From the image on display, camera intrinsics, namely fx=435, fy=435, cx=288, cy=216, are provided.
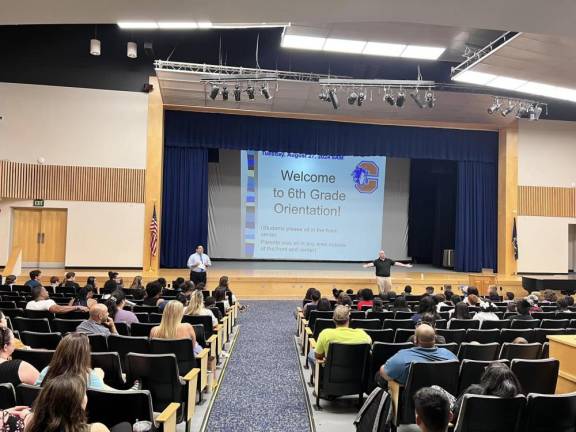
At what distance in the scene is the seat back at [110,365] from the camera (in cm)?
332

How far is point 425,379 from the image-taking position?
3.42 m

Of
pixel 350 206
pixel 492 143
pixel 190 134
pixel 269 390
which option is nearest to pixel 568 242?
pixel 492 143

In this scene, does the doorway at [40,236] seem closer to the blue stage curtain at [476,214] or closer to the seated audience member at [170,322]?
the seated audience member at [170,322]

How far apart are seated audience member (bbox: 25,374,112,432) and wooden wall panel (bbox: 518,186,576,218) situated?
16456mm

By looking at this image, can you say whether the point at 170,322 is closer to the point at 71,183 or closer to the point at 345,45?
the point at 345,45

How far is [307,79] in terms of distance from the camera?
13.1 metres

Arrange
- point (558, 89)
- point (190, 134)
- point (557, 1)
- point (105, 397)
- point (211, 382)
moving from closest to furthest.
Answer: point (105, 397)
point (557, 1)
point (211, 382)
point (558, 89)
point (190, 134)

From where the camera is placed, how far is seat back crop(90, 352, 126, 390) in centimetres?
332

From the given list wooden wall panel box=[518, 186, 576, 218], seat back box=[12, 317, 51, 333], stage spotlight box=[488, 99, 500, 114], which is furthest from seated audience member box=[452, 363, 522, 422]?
wooden wall panel box=[518, 186, 576, 218]

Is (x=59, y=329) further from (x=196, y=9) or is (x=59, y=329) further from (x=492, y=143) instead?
(x=492, y=143)

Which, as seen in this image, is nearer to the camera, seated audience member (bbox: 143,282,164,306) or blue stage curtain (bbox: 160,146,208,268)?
seated audience member (bbox: 143,282,164,306)

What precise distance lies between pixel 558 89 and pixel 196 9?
11.4m

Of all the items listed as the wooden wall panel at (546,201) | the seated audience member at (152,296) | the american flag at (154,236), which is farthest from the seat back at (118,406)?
the wooden wall panel at (546,201)

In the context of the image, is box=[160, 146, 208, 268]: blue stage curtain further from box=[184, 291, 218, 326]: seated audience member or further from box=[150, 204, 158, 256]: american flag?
box=[184, 291, 218, 326]: seated audience member
